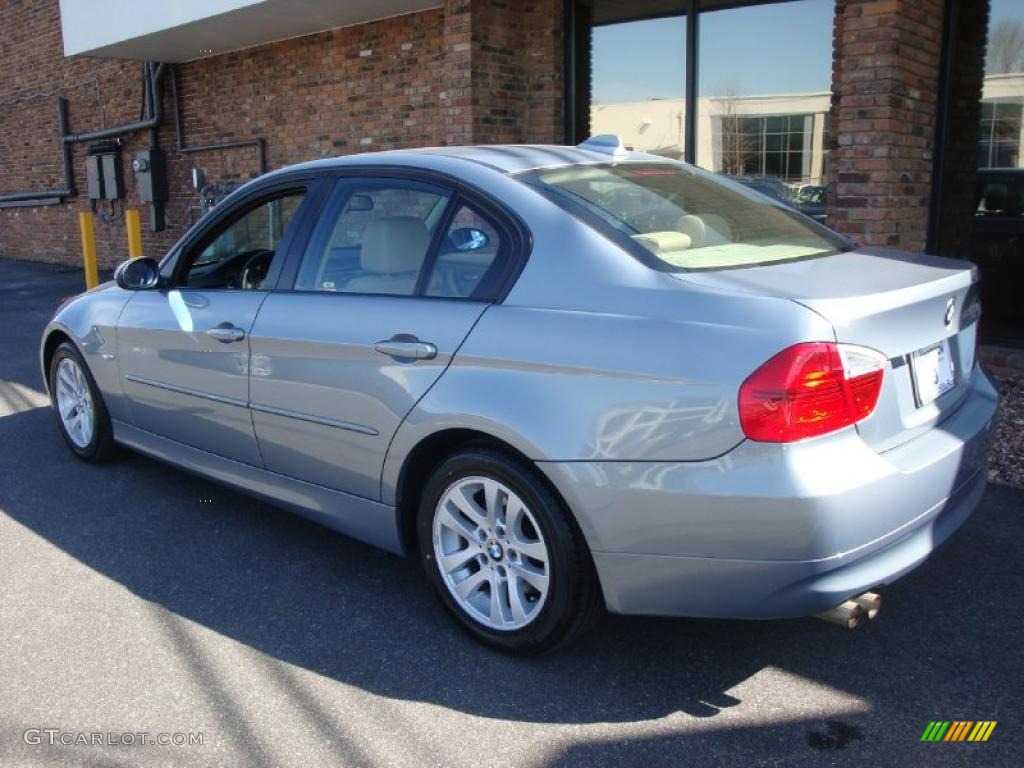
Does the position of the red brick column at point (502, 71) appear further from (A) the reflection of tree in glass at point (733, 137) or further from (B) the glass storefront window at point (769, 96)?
(A) the reflection of tree in glass at point (733, 137)

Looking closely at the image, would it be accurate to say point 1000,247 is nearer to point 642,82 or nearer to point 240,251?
point 642,82

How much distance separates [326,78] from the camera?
1072 cm

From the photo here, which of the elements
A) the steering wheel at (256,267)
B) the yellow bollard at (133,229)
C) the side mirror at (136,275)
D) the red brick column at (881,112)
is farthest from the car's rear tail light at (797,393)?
the yellow bollard at (133,229)

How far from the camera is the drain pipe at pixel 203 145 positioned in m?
11.8

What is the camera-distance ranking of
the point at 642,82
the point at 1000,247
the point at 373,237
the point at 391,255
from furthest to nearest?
1. the point at 642,82
2. the point at 1000,247
3. the point at 373,237
4. the point at 391,255

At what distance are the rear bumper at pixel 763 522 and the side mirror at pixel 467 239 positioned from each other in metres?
0.86

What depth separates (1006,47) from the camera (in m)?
6.79

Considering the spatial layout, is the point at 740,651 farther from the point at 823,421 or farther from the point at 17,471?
the point at 17,471

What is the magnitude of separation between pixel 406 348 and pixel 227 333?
1.09 metres

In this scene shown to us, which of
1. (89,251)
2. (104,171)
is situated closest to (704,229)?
(89,251)

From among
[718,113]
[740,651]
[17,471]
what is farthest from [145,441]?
[718,113]

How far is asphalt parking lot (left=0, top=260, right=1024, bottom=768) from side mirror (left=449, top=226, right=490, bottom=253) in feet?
4.39

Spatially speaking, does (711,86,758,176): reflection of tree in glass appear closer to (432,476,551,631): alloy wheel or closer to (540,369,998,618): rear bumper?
(540,369,998,618): rear bumper

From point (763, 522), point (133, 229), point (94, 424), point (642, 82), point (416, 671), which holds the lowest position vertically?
point (416, 671)
